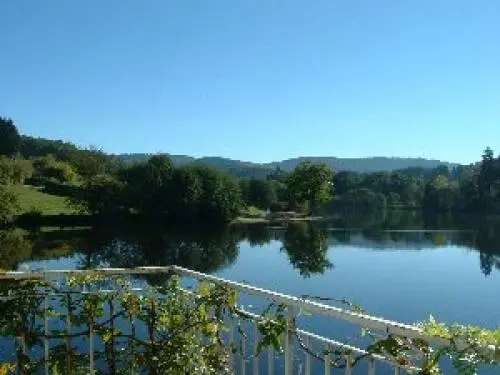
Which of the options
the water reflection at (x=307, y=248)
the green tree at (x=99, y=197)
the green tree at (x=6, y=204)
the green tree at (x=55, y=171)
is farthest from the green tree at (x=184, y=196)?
the green tree at (x=6, y=204)

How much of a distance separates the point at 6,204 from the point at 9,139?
4233 cm

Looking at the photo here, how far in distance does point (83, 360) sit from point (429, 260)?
110ft

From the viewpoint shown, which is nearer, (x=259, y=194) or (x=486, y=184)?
(x=259, y=194)

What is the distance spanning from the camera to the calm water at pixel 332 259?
2236cm

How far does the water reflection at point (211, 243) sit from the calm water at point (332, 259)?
69 millimetres

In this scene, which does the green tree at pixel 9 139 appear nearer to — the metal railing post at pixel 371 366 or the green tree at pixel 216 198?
the green tree at pixel 216 198

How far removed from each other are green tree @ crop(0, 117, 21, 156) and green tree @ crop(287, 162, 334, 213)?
40849 mm

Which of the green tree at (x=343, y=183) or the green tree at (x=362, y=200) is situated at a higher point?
the green tree at (x=343, y=183)

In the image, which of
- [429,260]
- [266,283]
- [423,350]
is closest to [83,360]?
[423,350]

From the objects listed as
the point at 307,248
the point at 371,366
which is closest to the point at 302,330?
the point at 371,366

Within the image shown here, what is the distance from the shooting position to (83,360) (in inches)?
159

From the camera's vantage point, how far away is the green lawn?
188ft

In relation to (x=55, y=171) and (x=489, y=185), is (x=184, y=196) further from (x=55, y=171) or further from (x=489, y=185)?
(x=489, y=185)

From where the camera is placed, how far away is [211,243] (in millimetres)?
45031
